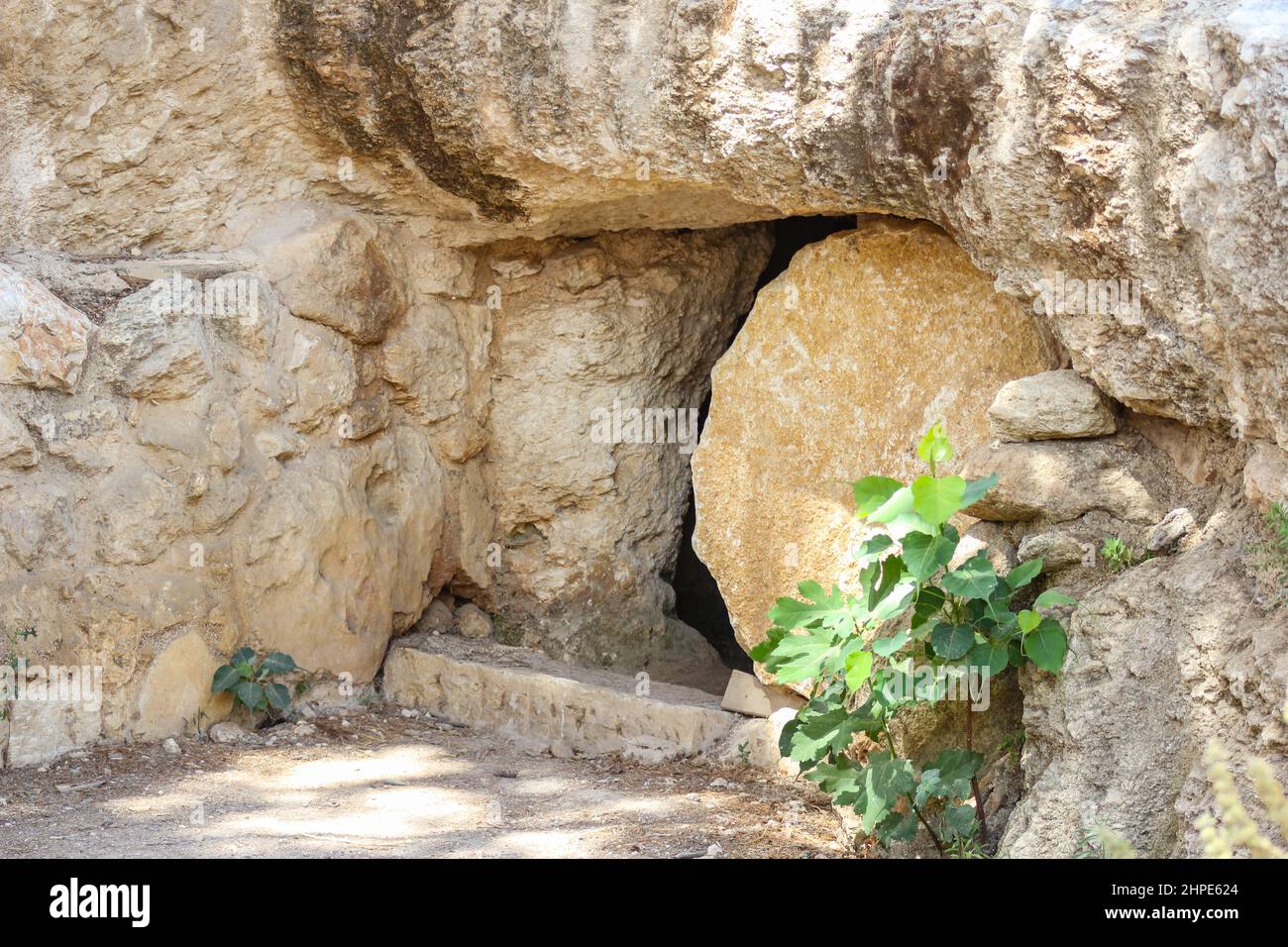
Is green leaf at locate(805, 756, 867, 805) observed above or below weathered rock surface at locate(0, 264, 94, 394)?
below

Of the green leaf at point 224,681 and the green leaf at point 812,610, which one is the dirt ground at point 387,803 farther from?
the green leaf at point 812,610

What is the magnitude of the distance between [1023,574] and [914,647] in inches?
17.3

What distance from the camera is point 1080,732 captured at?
337 cm

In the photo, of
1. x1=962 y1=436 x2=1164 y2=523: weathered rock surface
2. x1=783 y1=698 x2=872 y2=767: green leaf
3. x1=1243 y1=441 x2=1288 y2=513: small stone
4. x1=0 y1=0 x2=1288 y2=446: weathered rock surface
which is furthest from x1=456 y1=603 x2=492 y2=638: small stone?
x1=1243 y1=441 x2=1288 y2=513: small stone

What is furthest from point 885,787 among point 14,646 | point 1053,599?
point 14,646

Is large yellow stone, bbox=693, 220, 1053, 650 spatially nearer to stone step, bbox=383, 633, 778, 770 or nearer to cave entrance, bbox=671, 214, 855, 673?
stone step, bbox=383, 633, 778, 770

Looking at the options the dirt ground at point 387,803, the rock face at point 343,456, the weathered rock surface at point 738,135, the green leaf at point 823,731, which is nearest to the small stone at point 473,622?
the rock face at point 343,456

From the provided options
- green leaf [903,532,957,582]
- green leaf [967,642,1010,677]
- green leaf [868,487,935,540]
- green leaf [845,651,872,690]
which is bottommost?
green leaf [845,651,872,690]

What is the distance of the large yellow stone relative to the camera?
4.42 meters

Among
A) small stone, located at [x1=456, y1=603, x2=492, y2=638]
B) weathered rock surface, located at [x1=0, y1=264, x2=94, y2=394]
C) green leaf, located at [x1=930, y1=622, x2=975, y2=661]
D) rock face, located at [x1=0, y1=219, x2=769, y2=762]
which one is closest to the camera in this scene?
green leaf, located at [x1=930, y1=622, x2=975, y2=661]

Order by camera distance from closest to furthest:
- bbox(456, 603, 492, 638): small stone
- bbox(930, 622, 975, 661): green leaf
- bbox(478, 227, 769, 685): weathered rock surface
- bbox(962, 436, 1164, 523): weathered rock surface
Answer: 1. bbox(930, 622, 975, 661): green leaf
2. bbox(962, 436, 1164, 523): weathered rock surface
3. bbox(478, 227, 769, 685): weathered rock surface
4. bbox(456, 603, 492, 638): small stone

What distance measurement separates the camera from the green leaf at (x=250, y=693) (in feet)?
15.8

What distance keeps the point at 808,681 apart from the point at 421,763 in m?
1.40

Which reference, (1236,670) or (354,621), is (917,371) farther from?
(354,621)
